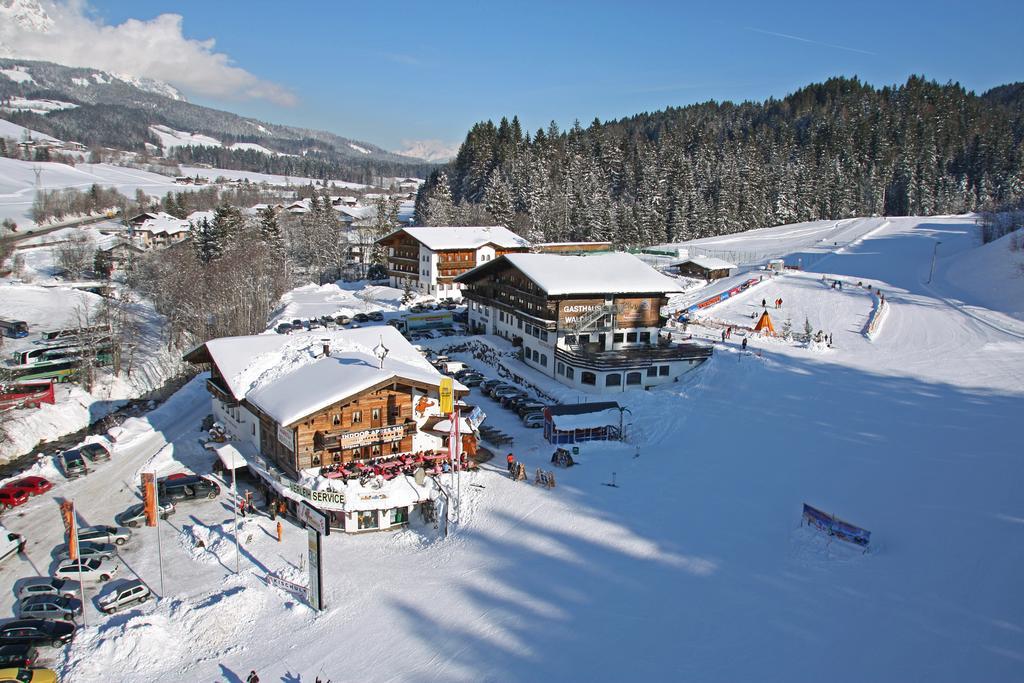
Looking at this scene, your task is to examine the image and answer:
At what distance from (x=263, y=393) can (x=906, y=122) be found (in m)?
136

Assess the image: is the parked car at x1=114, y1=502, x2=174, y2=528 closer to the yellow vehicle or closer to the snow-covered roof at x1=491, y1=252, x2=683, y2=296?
the yellow vehicle

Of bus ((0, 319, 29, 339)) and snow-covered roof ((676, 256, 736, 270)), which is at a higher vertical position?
snow-covered roof ((676, 256, 736, 270))

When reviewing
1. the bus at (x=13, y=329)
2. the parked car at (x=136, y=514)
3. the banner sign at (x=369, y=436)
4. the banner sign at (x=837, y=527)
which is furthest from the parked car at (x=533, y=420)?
the bus at (x=13, y=329)

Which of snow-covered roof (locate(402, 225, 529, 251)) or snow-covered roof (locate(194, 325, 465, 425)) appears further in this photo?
snow-covered roof (locate(402, 225, 529, 251))

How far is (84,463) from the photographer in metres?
29.1

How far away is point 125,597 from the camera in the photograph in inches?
768

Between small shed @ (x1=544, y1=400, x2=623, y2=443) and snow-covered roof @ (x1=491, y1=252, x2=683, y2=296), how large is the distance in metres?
9.41

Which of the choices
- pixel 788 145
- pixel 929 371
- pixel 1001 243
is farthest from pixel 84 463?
pixel 788 145

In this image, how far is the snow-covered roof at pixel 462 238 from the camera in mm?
66188

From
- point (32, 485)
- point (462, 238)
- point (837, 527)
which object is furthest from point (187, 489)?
point (462, 238)

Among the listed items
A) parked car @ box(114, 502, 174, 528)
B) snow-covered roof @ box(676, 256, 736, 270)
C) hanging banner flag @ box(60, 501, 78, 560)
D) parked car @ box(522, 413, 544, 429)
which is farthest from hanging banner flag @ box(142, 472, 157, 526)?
snow-covered roof @ box(676, 256, 736, 270)

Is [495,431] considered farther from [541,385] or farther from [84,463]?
[84,463]

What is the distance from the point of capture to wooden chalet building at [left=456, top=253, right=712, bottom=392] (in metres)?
37.7

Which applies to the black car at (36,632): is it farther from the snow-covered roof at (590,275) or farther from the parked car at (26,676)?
the snow-covered roof at (590,275)
